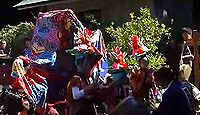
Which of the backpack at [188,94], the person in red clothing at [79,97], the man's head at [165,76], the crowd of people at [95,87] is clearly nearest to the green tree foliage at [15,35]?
the crowd of people at [95,87]

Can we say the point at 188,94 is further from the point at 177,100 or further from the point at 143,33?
the point at 143,33

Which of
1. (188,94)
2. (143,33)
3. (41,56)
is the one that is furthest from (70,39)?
(188,94)

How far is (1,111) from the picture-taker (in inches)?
386

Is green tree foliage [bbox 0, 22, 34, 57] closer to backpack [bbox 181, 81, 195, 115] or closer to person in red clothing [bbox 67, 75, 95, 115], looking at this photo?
person in red clothing [bbox 67, 75, 95, 115]

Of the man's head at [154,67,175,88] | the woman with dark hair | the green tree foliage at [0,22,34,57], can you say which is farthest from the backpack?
the green tree foliage at [0,22,34,57]

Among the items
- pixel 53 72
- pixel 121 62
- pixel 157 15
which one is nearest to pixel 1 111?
pixel 53 72

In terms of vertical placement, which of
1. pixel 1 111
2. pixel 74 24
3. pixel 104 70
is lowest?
pixel 1 111

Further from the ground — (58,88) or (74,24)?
(74,24)

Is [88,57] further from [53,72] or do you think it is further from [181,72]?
[181,72]

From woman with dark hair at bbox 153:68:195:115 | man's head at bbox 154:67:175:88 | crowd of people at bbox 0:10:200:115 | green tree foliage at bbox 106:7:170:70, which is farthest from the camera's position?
green tree foliage at bbox 106:7:170:70

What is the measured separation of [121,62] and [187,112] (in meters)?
3.40

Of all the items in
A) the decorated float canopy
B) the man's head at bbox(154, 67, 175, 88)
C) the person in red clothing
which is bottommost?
the person in red clothing

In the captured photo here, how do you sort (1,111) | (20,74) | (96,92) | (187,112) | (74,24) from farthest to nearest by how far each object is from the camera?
(1,111)
(74,24)
(20,74)
(96,92)
(187,112)

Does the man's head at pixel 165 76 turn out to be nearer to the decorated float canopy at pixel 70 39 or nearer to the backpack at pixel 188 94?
the backpack at pixel 188 94
